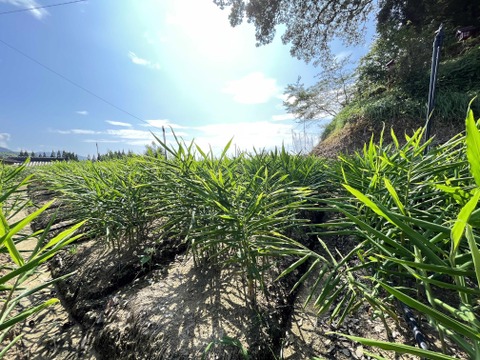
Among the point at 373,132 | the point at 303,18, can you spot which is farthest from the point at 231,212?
the point at 303,18

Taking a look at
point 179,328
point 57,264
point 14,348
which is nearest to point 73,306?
point 14,348

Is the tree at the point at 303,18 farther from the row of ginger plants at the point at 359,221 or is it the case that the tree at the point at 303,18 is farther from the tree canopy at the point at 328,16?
the row of ginger plants at the point at 359,221

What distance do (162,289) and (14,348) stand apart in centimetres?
53

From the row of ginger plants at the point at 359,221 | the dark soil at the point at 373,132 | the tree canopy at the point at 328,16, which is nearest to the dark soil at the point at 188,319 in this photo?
the row of ginger plants at the point at 359,221

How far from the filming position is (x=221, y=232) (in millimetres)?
691

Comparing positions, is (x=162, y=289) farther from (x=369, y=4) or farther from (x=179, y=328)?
(x=369, y=4)

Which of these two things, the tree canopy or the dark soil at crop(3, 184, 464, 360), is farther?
the tree canopy

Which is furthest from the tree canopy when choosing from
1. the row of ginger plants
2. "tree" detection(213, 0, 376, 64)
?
the row of ginger plants

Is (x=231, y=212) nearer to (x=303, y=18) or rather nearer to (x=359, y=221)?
(x=359, y=221)

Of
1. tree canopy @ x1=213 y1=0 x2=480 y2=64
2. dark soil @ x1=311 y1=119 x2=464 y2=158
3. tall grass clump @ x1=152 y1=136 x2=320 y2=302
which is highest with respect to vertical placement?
tree canopy @ x1=213 y1=0 x2=480 y2=64

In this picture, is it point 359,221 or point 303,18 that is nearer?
point 359,221

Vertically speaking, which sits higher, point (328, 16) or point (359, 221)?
point (328, 16)

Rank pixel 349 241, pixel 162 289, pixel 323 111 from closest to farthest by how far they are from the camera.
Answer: pixel 162 289 → pixel 349 241 → pixel 323 111

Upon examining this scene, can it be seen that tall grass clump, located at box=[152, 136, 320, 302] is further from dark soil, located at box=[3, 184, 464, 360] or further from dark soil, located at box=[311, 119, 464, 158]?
dark soil, located at box=[311, 119, 464, 158]
